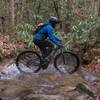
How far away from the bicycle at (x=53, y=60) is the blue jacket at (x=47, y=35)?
1.53 feet

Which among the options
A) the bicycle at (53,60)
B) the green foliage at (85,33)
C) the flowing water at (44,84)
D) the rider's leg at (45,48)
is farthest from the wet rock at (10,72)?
the green foliage at (85,33)

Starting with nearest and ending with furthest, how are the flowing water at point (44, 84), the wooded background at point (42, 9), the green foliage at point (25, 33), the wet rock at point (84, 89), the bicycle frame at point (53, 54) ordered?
the flowing water at point (44, 84) < the wet rock at point (84, 89) < the bicycle frame at point (53, 54) < the green foliage at point (25, 33) < the wooded background at point (42, 9)

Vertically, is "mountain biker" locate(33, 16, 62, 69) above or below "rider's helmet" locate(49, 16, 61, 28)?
below

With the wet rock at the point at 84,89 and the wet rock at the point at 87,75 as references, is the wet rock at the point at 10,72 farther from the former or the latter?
the wet rock at the point at 84,89

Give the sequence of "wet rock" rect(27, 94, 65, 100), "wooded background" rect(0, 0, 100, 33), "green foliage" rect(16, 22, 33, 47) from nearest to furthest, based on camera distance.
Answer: "wet rock" rect(27, 94, 65, 100)
"green foliage" rect(16, 22, 33, 47)
"wooded background" rect(0, 0, 100, 33)

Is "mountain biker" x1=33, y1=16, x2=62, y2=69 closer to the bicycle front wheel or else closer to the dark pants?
the dark pants

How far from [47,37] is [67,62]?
1.14 meters

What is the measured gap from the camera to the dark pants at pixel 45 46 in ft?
34.9

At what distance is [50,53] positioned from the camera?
10.9 m

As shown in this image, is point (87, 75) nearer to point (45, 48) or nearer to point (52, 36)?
point (45, 48)

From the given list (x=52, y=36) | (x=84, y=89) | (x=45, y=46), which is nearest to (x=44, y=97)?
(x=84, y=89)

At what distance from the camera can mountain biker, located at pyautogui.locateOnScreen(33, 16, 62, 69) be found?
10.2 meters

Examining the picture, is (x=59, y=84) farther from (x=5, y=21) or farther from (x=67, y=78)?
(x=5, y=21)

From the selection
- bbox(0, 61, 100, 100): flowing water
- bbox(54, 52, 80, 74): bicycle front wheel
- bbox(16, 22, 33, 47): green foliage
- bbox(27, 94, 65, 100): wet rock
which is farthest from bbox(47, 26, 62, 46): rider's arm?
bbox(16, 22, 33, 47): green foliage
